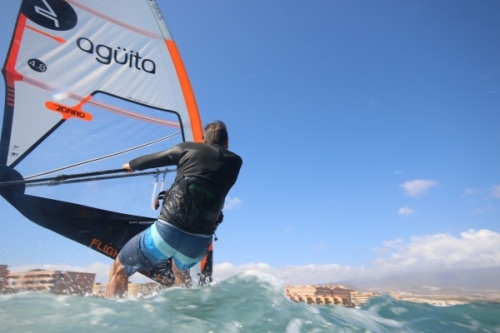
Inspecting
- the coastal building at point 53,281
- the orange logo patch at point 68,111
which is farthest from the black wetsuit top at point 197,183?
the orange logo patch at point 68,111

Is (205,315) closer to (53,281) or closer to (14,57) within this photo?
(53,281)

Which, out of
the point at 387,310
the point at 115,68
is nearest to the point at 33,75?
the point at 115,68

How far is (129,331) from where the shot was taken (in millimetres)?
1215

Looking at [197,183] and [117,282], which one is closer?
[197,183]

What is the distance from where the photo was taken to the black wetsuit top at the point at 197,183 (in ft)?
6.85

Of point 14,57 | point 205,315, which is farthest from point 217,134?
point 14,57

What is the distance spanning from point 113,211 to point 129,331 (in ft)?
11.3

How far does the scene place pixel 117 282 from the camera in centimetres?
225

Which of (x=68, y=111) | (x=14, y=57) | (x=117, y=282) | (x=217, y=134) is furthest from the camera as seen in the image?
(x=68, y=111)

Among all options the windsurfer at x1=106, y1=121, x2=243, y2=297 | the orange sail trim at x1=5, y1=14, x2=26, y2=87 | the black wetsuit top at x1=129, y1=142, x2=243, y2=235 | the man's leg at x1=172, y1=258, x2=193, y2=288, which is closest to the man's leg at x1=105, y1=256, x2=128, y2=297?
the windsurfer at x1=106, y1=121, x2=243, y2=297

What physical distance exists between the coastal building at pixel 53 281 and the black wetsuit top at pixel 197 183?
4.71 feet

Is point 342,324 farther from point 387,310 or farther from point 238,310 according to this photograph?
point 387,310

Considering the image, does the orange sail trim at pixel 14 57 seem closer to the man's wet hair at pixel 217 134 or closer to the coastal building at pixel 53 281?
the coastal building at pixel 53 281

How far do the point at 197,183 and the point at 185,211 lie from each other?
0.22 metres
